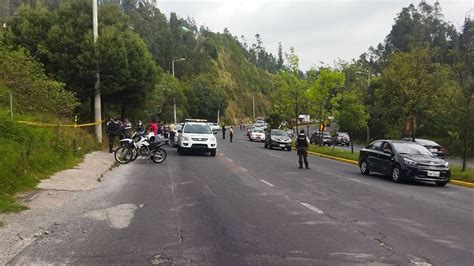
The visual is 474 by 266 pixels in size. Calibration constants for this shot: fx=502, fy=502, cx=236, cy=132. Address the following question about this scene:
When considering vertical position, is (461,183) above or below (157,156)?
below

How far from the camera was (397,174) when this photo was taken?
1722 centimetres

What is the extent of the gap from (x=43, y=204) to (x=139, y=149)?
10661mm

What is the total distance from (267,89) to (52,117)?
5574 inches

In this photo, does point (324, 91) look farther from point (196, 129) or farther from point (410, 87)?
point (196, 129)

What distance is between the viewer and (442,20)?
3999 inches

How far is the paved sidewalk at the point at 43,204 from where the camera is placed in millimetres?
7266

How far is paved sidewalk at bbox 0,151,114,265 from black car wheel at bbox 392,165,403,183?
9.82 meters

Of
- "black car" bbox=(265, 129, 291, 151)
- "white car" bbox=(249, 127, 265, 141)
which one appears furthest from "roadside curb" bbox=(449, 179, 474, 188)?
"white car" bbox=(249, 127, 265, 141)

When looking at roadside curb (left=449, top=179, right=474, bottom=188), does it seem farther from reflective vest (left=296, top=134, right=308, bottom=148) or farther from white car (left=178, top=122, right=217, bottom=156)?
white car (left=178, top=122, right=217, bottom=156)

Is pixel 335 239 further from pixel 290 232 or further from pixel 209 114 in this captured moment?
pixel 209 114

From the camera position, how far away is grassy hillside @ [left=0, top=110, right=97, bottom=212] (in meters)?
11.2

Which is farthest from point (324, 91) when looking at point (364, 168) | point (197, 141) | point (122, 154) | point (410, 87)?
point (122, 154)

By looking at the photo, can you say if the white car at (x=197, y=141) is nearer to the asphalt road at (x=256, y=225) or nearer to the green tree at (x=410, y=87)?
the green tree at (x=410, y=87)

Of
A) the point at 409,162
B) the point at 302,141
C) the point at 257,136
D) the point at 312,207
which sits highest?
the point at 302,141
